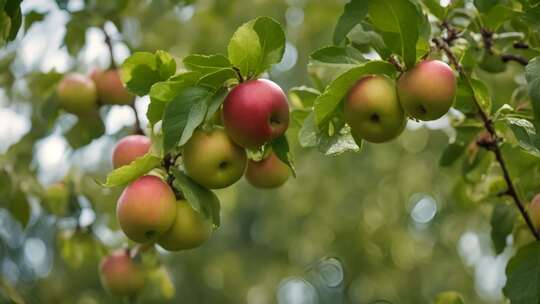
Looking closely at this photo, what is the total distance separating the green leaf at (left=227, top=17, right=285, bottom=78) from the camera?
1.23 metres

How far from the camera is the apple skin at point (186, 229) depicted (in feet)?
4.22

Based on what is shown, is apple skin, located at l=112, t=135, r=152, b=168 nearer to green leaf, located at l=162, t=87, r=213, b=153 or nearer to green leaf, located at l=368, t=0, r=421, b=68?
green leaf, located at l=162, t=87, r=213, b=153

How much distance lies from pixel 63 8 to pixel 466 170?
118 centimetres

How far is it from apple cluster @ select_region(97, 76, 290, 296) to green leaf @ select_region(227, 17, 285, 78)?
37 millimetres

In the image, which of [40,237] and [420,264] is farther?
[40,237]

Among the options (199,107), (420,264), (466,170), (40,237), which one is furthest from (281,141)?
(40,237)

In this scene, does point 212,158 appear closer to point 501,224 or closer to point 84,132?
point 501,224

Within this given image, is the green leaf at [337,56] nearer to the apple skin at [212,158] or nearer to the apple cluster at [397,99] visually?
the apple cluster at [397,99]

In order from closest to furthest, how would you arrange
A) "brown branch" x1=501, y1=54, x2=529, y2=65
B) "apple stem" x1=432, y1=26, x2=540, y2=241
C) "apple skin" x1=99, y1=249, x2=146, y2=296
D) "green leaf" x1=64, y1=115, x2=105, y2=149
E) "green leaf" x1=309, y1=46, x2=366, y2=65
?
"green leaf" x1=309, y1=46, x2=366, y2=65 < "apple stem" x1=432, y1=26, x2=540, y2=241 < "brown branch" x1=501, y1=54, x2=529, y2=65 < "apple skin" x1=99, y1=249, x2=146, y2=296 < "green leaf" x1=64, y1=115, x2=105, y2=149

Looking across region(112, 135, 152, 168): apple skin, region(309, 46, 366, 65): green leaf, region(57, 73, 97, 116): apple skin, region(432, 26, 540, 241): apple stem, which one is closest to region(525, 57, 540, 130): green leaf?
region(432, 26, 540, 241): apple stem

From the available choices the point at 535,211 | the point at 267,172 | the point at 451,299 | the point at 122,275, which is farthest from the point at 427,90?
the point at 122,275

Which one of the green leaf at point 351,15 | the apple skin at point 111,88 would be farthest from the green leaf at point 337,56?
the apple skin at point 111,88

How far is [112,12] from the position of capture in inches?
84.9

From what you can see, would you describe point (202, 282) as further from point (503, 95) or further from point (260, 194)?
point (503, 95)
